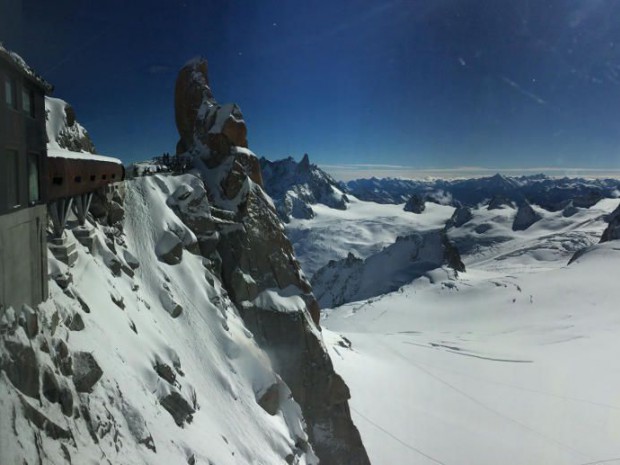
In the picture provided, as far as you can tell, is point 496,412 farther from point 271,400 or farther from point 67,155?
point 67,155

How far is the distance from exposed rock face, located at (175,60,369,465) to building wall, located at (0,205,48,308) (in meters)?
14.3

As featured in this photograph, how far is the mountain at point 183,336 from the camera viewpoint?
9.25 m

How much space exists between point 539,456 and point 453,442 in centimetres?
609

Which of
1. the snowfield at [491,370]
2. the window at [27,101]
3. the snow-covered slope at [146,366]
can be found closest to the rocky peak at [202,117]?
the snow-covered slope at [146,366]

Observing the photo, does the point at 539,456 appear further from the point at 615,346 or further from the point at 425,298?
the point at 425,298

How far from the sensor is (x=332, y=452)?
25.8 metres

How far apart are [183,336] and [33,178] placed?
10989 millimetres

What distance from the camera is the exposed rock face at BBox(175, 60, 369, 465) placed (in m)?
25.7

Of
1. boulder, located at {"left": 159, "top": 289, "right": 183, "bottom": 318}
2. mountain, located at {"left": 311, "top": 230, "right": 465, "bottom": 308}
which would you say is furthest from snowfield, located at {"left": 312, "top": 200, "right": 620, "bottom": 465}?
boulder, located at {"left": 159, "top": 289, "right": 183, "bottom": 318}

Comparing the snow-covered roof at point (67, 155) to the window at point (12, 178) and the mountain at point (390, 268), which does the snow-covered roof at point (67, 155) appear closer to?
the window at point (12, 178)

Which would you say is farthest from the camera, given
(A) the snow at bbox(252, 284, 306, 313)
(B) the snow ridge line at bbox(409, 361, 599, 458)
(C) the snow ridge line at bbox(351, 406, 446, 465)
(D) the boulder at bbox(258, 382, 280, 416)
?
(B) the snow ridge line at bbox(409, 361, 599, 458)

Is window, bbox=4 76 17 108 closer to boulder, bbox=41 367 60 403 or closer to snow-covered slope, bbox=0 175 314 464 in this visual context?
snow-covered slope, bbox=0 175 314 464

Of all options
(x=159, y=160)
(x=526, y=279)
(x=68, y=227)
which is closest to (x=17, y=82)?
(x=68, y=227)

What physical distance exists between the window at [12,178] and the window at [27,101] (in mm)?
1437
